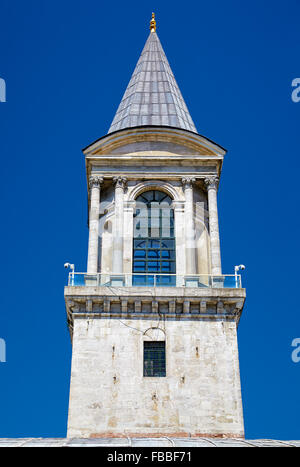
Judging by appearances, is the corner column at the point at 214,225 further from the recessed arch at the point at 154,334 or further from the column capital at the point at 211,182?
the recessed arch at the point at 154,334

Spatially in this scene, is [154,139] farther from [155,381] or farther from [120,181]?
[155,381]

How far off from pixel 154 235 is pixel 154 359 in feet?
26.9

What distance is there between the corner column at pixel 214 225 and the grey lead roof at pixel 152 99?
4.61 m

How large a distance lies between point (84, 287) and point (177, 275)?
4.86 m

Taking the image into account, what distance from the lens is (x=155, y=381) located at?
123ft

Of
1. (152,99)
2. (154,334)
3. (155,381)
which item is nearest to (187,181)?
(152,99)

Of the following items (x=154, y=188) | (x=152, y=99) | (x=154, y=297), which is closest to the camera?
(x=154, y=297)

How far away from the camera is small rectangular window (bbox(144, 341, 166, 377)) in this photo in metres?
38.0

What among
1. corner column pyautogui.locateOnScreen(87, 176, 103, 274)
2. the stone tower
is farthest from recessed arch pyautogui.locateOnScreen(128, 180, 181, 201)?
corner column pyautogui.locateOnScreen(87, 176, 103, 274)

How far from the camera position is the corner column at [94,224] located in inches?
1652

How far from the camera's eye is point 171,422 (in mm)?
36438

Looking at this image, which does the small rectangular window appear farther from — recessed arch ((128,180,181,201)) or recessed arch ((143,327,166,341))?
recessed arch ((128,180,181,201))

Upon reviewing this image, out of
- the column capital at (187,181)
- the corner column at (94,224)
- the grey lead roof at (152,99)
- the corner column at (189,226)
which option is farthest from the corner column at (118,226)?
the grey lead roof at (152,99)
